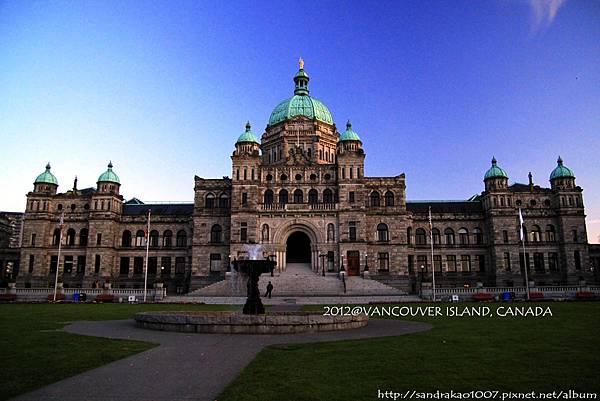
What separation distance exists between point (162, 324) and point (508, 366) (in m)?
14.5

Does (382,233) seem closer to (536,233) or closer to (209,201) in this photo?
(536,233)

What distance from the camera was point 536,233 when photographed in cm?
6844

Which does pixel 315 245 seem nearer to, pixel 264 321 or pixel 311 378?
pixel 264 321

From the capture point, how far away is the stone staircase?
51750mm

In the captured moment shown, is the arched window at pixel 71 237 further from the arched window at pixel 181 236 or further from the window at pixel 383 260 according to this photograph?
the window at pixel 383 260

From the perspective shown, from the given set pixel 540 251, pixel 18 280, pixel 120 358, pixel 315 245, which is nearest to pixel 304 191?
pixel 315 245

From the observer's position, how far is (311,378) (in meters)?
10.6

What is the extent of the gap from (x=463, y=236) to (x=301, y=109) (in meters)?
31.8

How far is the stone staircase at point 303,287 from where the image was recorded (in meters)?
51.8

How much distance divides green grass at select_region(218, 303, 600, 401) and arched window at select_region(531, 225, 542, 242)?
54831 mm

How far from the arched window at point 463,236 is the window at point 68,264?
5798 centimetres

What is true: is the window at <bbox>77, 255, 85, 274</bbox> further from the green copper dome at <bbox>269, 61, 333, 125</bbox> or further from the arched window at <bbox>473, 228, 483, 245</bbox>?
the arched window at <bbox>473, 228, 483, 245</bbox>

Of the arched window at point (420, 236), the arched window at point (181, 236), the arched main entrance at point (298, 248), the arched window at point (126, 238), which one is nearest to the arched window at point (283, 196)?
the arched main entrance at point (298, 248)

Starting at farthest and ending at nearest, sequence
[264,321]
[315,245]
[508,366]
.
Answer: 1. [315,245]
2. [264,321]
3. [508,366]
